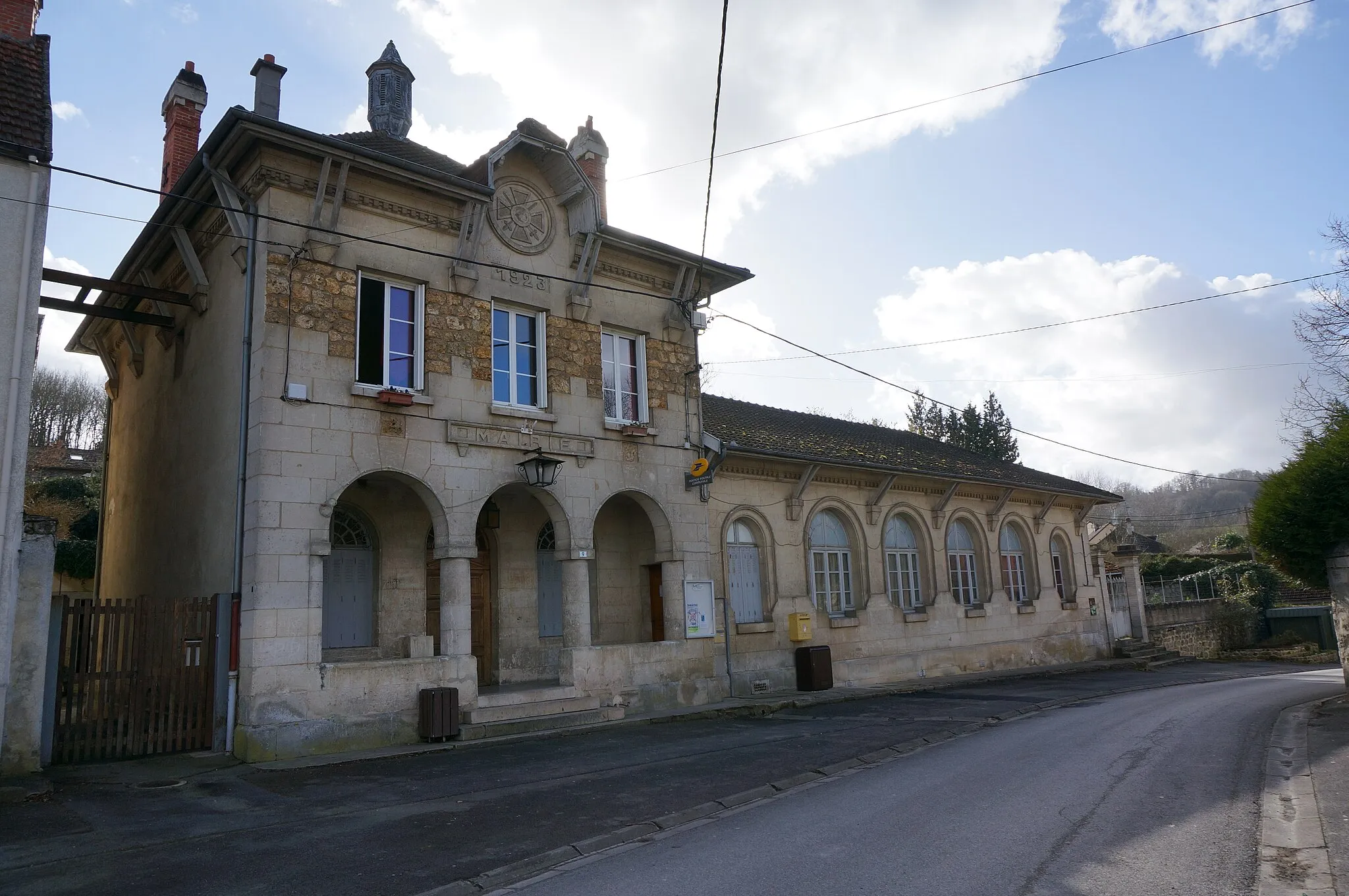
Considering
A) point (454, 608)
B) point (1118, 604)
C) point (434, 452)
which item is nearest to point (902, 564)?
point (1118, 604)

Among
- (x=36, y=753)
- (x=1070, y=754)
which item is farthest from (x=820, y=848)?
(x=36, y=753)

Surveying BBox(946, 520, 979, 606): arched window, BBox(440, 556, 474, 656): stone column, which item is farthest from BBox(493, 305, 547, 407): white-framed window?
BBox(946, 520, 979, 606): arched window

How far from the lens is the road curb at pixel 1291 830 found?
17.7ft

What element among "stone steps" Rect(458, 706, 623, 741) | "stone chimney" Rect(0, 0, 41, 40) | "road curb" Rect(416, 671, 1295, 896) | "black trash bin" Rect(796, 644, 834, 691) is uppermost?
"stone chimney" Rect(0, 0, 41, 40)

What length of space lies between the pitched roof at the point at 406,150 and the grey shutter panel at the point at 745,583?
8710mm

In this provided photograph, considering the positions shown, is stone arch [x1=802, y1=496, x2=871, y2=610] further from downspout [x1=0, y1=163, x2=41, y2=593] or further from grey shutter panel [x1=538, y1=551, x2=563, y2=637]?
downspout [x1=0, y1=163, x2=41, y2=593]

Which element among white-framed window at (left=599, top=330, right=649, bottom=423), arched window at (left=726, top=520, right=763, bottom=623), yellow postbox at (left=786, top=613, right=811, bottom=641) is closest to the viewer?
white-framed window at (left=599, top=330, right=649, bottom=423)

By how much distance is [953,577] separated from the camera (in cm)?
2264

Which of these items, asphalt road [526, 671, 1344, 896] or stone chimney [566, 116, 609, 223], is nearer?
asphalt road [526, 671, 1344, 896]

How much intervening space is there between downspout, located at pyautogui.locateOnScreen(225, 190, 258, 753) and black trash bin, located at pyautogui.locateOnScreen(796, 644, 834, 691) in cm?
1023

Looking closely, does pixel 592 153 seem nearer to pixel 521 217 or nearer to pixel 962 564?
pixel 521 217

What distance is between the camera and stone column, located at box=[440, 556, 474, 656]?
12.8 meters

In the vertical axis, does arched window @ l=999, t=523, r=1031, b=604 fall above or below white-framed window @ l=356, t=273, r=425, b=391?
below

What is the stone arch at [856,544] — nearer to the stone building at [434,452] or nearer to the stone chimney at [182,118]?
the stone building at [434,452]
